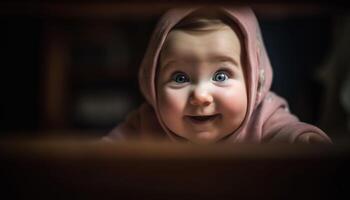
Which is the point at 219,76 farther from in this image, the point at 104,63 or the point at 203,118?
the point at 104,63

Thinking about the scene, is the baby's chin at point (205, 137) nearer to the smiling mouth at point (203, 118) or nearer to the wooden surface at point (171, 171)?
the smiling mouth at point (203, 118)

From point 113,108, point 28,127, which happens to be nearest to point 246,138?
Result: point 28,127

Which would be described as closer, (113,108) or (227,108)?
(227,108)

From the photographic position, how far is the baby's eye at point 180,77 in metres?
0.65

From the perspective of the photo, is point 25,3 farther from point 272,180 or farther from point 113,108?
point 113,108

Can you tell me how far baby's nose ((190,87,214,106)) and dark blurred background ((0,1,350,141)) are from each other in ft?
0.38

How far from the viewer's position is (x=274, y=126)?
70 centimetres

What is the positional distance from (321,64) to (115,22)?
806mm

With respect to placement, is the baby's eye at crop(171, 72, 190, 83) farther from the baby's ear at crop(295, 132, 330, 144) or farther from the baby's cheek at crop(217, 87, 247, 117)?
the baby's ear at crop(295, 132, 330, 144)

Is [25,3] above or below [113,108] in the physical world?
above

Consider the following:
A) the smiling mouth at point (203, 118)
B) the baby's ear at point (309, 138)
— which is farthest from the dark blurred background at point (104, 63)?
the smiling mouth at point (203, 118)

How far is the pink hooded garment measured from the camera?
648 millimetres

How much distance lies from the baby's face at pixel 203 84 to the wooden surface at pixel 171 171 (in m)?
0.19

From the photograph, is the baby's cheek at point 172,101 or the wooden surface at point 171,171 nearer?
the wooden surface at point 171,171
